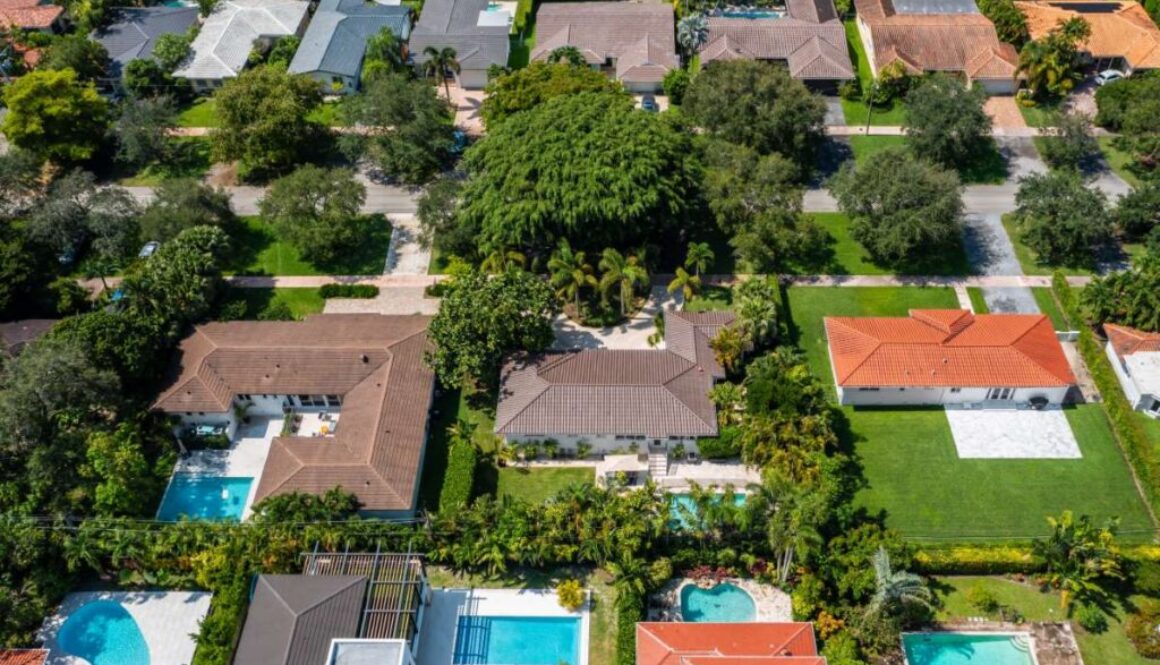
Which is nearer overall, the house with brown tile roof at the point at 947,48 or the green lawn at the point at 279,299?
the green lawn at the point at 279,299

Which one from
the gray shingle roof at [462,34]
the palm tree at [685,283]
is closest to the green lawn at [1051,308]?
the palm tree at [685,283]

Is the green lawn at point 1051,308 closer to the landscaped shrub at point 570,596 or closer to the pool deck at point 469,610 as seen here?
the landscaped shrub at point 570,596

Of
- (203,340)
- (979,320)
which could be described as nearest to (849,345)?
(979,320)

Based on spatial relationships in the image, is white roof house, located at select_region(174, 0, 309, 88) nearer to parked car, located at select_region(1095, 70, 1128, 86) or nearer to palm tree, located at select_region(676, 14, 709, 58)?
palm tree, located at select_region(676, 14, 709, 58)

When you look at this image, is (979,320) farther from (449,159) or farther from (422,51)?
(422,51)

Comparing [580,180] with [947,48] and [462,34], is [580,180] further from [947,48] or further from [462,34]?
[947,48]

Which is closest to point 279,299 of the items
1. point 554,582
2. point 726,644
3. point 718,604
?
point 554,582

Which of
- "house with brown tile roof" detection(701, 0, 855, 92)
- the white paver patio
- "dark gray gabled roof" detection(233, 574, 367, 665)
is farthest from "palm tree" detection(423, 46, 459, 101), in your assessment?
the white paver patio
